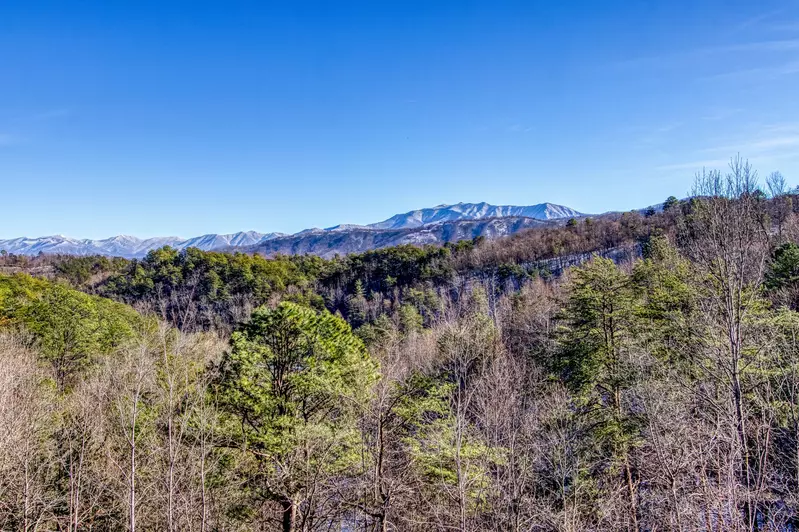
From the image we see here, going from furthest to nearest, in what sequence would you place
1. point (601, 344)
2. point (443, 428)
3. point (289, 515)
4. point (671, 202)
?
point (671, 202)
point (601, 344)
point (443, 428)
point (289, 515)

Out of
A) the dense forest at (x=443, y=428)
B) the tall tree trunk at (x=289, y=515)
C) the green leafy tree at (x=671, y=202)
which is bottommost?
the tall tree trunk at (x=289, y=515)

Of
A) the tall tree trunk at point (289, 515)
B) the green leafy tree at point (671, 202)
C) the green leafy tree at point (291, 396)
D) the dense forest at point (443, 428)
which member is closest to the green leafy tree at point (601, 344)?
the dense forest at point (443, 428)

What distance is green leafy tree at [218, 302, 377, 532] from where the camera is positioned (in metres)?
10.9

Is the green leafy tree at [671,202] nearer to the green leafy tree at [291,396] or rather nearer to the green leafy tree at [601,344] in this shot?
the green leafy tree at [601,344]

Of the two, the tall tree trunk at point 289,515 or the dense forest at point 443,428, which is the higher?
the dense forest at point 443,428

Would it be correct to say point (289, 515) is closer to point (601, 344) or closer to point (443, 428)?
point (443, 428)

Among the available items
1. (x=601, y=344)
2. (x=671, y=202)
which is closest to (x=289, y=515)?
(x=601, y=344)

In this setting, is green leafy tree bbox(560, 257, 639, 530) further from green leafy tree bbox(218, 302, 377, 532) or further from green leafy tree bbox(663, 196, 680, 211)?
green leafy tree bbox(663, 196, 680, 211)

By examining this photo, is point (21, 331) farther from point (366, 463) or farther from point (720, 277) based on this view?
point (720, 277)

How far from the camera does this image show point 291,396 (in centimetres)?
1223

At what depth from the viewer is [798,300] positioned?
2222 centimetres

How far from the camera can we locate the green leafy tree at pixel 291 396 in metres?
10.9

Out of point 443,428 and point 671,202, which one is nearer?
point 443,428

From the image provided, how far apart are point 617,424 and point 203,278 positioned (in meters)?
54.8
